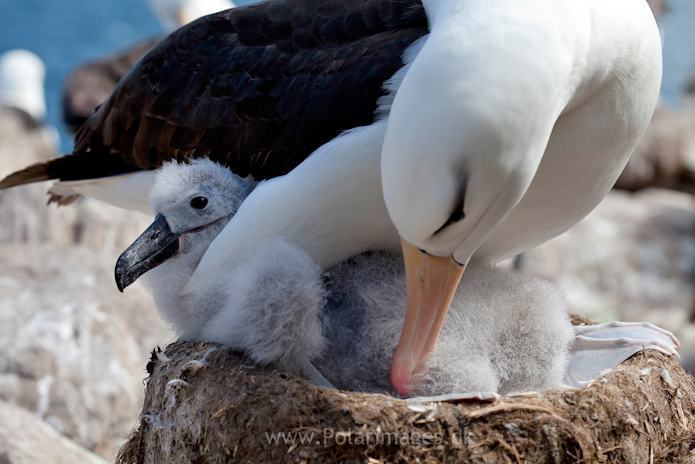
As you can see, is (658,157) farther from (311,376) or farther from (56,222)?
(311,376)

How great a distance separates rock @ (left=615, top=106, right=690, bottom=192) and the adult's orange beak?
7549 millimetres

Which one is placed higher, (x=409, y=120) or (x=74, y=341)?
(x=409, y=120)

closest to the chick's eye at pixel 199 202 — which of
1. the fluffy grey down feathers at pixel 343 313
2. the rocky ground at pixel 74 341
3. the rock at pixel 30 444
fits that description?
the fluffy grey down feathers at pixel 343 313

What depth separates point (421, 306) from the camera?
72.5 inches

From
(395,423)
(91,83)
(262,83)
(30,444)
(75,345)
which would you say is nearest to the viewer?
(395,423)

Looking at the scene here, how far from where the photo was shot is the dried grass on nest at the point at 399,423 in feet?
5.47

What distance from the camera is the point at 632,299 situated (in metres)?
6.38

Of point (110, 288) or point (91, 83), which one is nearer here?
point (110, 288)

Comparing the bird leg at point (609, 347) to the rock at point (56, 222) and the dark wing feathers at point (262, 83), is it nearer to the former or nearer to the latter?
the dark wing feathers at point (262, 83)

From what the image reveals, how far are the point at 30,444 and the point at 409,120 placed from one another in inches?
84.3

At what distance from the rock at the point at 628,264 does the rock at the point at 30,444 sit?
14.1 ft

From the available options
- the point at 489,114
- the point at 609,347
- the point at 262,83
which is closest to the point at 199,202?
the point at 262,83

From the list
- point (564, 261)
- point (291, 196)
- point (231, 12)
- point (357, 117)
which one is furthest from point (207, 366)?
point (564, 261)

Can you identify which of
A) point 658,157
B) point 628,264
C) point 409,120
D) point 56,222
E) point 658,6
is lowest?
point 658,157
